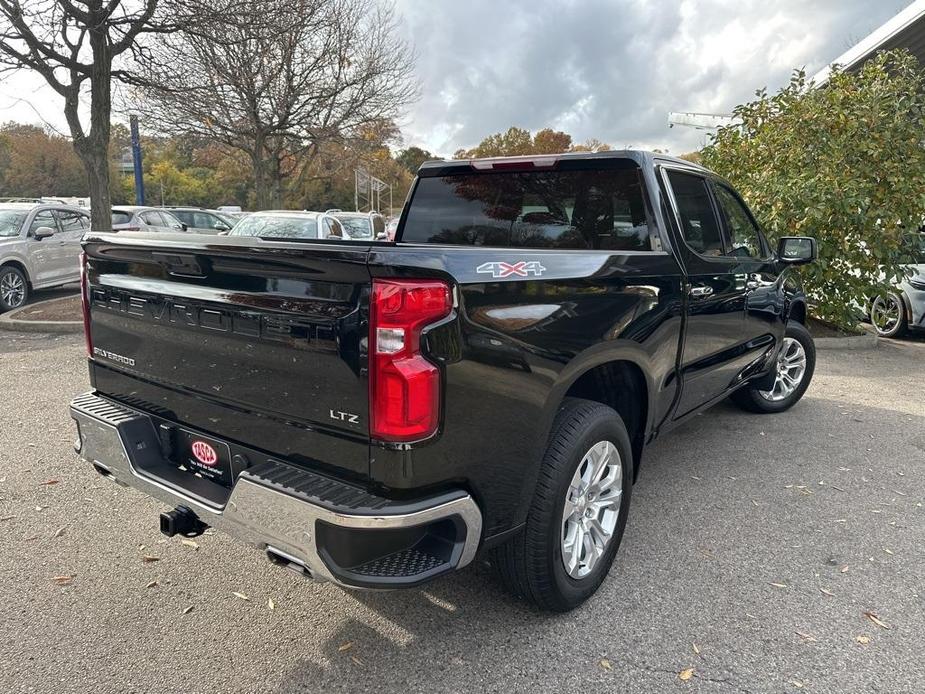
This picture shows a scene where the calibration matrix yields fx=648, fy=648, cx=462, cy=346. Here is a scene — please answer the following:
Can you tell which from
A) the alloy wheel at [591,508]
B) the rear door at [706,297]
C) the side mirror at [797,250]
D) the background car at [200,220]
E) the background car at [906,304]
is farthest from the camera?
the background car at [200,220]

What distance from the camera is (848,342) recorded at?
28.6 feet

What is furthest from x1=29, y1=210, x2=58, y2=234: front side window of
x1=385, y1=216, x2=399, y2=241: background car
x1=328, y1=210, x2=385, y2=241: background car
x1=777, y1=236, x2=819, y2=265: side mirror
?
x1=777, y1=236, x2=819, y2=265: side mirror

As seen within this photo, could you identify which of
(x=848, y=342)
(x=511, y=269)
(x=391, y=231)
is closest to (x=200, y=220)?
(x=391, y=231)

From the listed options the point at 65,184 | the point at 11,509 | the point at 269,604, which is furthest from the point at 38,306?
the point at 65,184

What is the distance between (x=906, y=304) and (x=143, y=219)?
14469 millimetres

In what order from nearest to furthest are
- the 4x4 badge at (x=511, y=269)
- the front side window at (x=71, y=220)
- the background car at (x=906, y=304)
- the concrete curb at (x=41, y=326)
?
the 4x4 badge at (x=511, y=269) → the concrete curb at (x=41, y=326) → the background car at (x=906, y=304) → the front side window at (x=71, y=220)

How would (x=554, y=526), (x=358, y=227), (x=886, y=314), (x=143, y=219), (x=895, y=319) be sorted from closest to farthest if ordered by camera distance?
(x=554, y=526) < (x=895, y=319) < (x=886, y=314) < (x=358, y=227) < (x=143, y=219)

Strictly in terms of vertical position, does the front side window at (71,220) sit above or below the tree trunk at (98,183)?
below

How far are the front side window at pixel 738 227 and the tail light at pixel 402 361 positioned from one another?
9.25ft

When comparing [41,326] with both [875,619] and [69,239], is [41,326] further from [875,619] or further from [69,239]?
[875,619]

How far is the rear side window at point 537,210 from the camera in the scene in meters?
3.36

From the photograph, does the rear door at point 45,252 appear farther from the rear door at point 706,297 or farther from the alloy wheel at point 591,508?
the alloy wheel at point 591,508

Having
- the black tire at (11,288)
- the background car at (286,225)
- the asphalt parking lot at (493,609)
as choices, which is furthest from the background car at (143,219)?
the asphalt parking lot at (493,609)

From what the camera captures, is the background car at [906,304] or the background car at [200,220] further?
the background car at [200,220]
